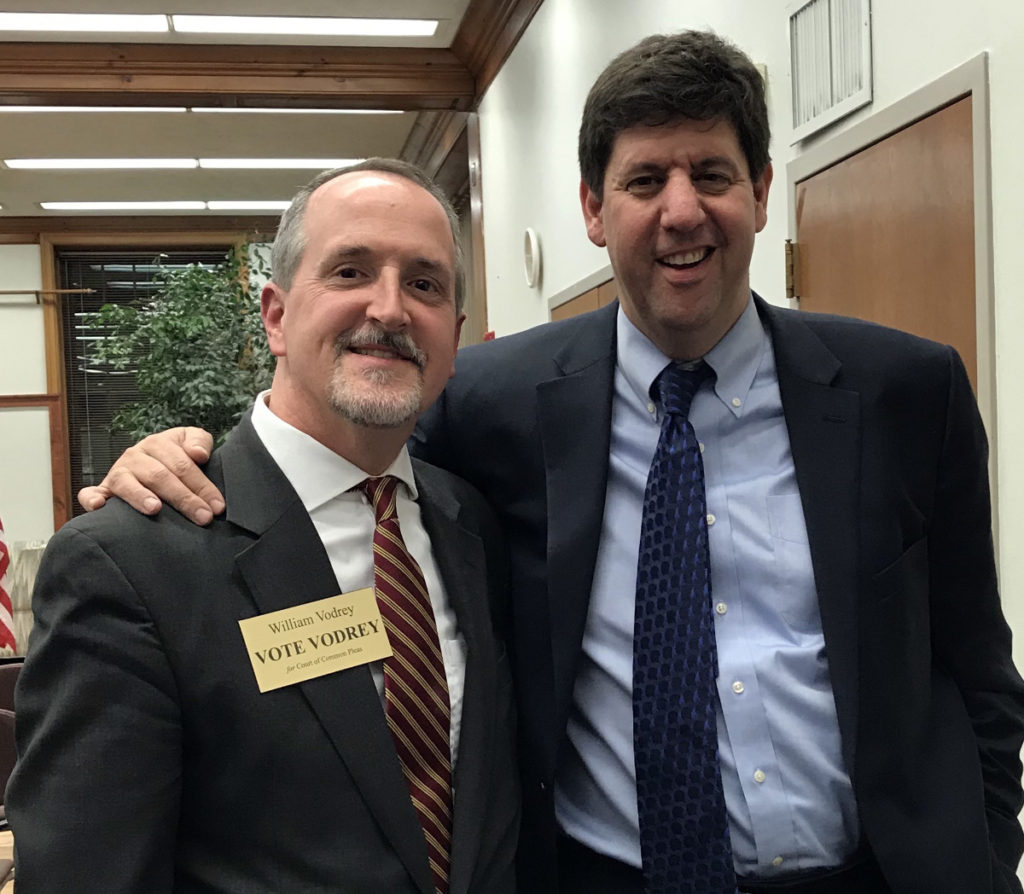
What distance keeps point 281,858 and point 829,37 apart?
7.75 feet

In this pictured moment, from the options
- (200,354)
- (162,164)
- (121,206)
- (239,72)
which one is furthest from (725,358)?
(121,206)

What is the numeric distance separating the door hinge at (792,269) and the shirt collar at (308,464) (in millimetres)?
1849

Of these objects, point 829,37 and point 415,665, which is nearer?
point 415,665

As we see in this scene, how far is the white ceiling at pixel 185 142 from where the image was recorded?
7453 mm

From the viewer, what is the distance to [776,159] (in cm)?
300

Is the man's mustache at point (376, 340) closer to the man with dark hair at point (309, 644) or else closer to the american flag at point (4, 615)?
the man with dark hair at point (309, 644)

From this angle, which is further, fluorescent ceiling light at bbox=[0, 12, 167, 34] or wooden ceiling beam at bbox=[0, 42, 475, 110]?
wooden ceiling beam at bbox=[0, 42, 475, 110]

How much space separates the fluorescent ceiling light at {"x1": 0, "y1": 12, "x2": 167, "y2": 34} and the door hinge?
4212mm

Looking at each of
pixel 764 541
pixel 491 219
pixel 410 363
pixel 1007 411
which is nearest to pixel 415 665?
pixel 410 363

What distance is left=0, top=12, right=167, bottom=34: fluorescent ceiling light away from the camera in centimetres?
556

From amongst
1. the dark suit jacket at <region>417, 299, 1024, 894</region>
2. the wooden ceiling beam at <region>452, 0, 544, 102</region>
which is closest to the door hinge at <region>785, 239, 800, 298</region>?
the dark suit jacket at <region>417, 299, 1024, 894</region>

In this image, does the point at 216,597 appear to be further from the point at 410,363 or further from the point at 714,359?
the point at 714,359

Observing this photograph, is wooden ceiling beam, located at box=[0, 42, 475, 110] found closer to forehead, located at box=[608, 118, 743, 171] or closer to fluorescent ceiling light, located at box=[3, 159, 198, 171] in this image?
fluorescent ceiling light, located at box=[3, 159, 198, 171]

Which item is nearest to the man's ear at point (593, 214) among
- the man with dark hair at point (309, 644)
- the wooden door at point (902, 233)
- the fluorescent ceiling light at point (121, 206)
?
the man with dark hair at point (309, 644)
